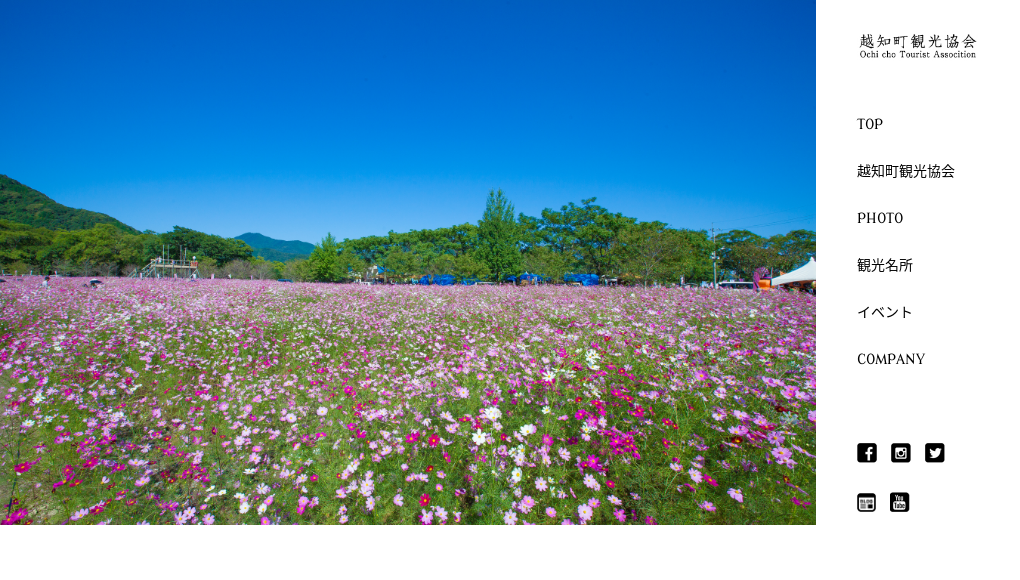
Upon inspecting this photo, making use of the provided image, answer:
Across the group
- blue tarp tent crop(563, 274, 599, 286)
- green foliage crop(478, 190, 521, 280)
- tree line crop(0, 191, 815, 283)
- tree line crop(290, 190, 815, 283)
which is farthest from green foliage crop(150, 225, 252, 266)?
blue tarp tent crop(563, 274, 599, 286)

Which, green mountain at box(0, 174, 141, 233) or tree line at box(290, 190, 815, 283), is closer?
green mountain at box(0, 174, 141, 233)

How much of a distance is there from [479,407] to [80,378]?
3.91 metres

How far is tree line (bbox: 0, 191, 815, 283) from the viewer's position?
66.3 ft

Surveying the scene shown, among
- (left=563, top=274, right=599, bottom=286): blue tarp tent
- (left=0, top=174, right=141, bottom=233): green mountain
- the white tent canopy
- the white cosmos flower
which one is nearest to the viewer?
the white cosmos flower

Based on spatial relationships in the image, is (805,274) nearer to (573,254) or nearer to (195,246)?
(573,254)

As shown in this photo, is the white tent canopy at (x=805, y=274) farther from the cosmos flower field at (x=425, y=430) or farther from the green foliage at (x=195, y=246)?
the green foliage at (x=195, y=246)
